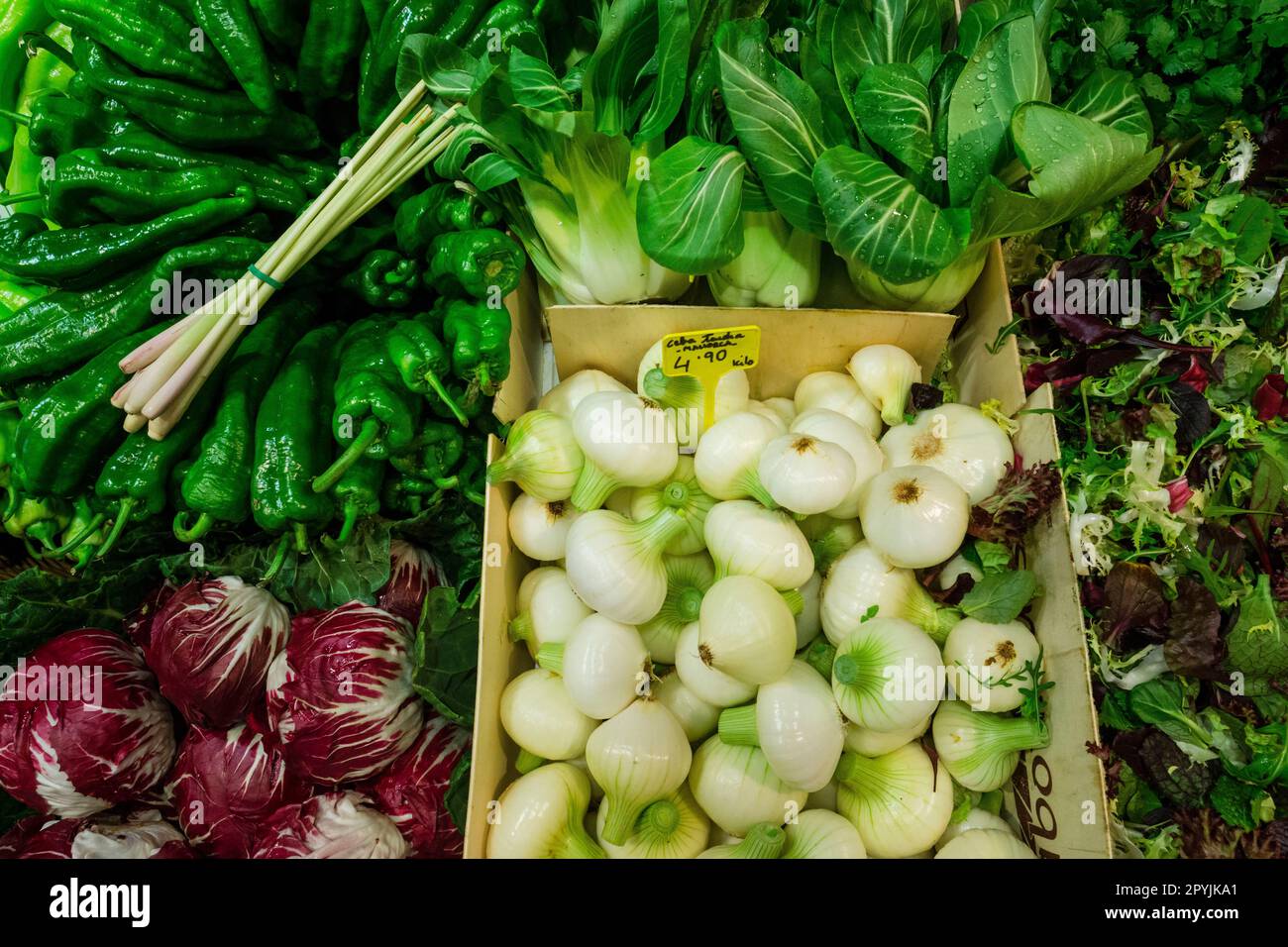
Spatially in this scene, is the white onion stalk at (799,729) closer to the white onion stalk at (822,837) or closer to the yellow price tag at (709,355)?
the white onion stalk at (822,837)

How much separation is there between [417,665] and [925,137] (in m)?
1.46

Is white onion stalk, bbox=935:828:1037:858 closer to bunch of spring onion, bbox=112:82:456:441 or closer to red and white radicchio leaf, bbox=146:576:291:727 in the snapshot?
red and white radicchio leaf, bbox=146:576:291:727

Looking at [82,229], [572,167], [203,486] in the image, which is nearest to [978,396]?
[572,167]

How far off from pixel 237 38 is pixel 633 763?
172 cm

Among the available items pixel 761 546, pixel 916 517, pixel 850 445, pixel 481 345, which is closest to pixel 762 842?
pixel 761 546

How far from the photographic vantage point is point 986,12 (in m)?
1.58

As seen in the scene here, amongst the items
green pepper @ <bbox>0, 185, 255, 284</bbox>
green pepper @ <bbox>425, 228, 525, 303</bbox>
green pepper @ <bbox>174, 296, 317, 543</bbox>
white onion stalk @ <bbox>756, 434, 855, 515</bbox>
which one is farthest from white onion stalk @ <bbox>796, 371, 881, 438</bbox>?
green pepper @ <bbox>0, 185, 255, 284</bbox>

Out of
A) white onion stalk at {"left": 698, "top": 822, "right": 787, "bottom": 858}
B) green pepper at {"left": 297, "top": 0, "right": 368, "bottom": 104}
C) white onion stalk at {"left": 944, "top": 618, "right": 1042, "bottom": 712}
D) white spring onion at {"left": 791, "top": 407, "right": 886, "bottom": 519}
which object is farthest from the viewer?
green pepper at {"left": 297, "top": 0, "right": 368, "bottom": 104}

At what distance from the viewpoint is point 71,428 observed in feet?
4.86

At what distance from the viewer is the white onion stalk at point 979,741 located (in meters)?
1.32

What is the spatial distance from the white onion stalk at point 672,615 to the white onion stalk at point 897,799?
372 mm

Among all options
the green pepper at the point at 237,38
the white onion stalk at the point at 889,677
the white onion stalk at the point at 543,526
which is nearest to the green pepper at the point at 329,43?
the green pepper at the point at 237,38

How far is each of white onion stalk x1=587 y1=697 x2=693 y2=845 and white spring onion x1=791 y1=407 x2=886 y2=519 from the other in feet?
1.69

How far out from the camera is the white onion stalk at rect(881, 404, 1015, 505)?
1437mm
